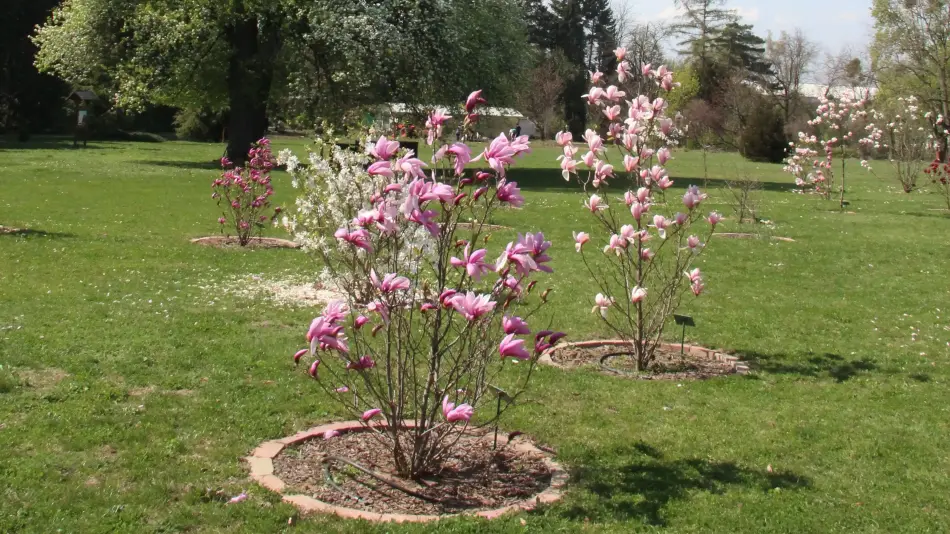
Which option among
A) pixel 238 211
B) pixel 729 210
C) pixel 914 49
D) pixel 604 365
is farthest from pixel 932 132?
pixel 604 365

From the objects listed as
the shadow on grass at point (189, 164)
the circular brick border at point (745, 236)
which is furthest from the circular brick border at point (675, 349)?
the shadow on grass at point (189, 164)

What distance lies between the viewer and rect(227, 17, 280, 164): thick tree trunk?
2550 cm

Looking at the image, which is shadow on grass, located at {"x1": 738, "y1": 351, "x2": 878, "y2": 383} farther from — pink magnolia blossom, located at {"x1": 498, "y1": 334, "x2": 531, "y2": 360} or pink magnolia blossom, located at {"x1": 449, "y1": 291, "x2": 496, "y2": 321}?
pink magnolia blossom, located at {"x1": 449, "y1": 291, "x2": 496, "y2": 321}

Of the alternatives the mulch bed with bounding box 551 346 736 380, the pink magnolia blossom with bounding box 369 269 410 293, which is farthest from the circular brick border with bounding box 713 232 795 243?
the pink magnolia blossom with bounding box 369 269 410 293

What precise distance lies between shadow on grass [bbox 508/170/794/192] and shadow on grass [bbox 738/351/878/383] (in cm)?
1586

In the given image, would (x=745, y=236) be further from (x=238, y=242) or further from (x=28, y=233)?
(x=28, y=233)

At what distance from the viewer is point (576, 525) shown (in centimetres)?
392

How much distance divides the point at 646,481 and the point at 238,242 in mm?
8827

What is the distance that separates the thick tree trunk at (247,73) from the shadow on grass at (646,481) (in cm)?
2211

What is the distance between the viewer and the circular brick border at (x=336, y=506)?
395 cm

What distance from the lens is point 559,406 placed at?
5699mm

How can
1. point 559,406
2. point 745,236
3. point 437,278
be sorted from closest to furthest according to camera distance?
point 437,278, point 559,406, point 745,236

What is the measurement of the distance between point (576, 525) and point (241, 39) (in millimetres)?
24147

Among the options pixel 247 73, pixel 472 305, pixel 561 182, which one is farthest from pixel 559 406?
pixel 247 73
